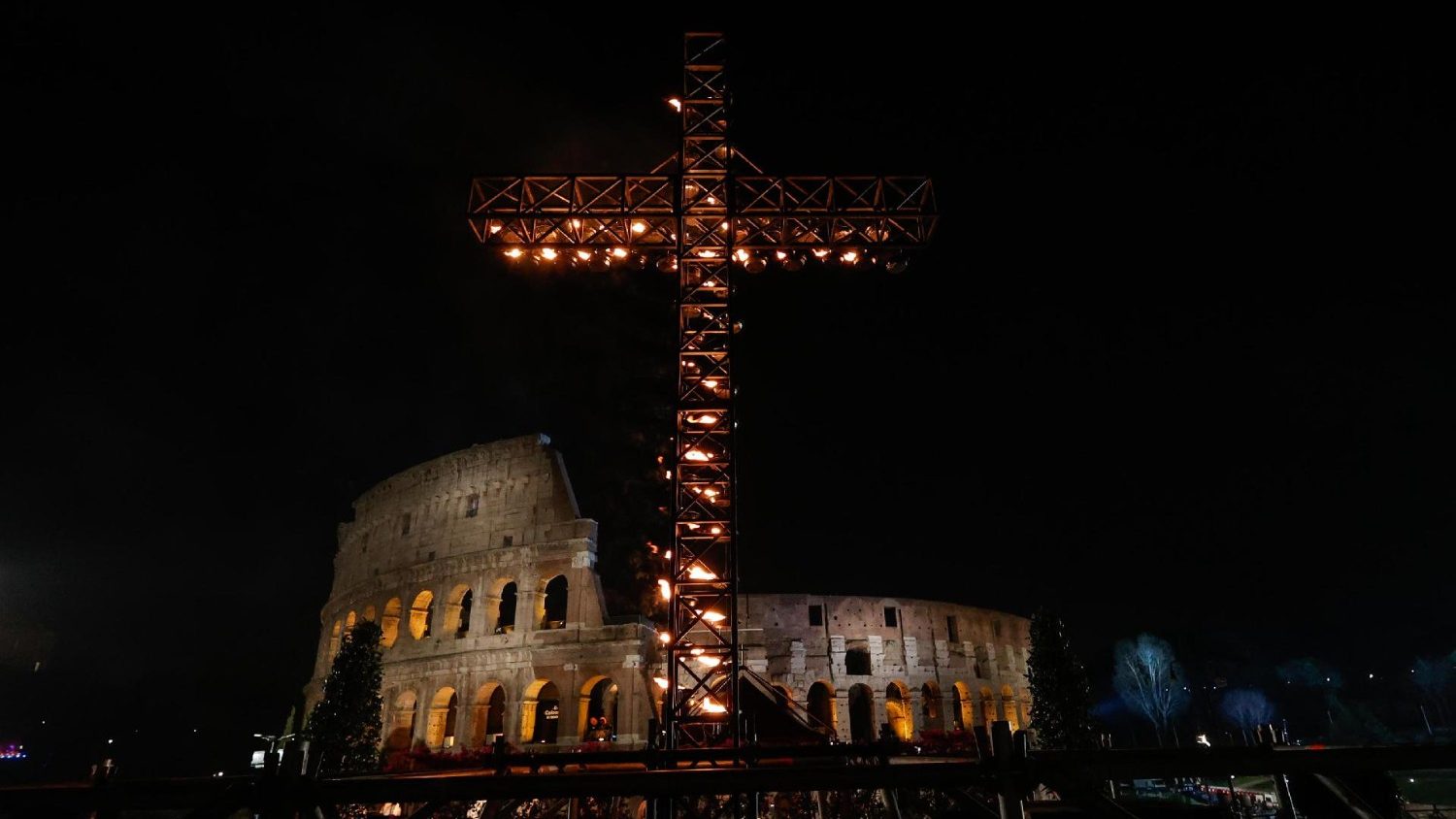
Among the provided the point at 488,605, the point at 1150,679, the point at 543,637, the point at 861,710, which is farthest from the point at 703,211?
the point at 1150,679

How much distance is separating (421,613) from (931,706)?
26241 mm

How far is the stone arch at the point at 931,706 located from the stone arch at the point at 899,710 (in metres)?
0.75

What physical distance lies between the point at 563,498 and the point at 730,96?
1891cm

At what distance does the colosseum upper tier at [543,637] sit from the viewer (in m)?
27.9

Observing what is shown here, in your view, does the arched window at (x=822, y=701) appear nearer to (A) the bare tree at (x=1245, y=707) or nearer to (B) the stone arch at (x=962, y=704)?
(B) the stone arch at (x=962, y=704)

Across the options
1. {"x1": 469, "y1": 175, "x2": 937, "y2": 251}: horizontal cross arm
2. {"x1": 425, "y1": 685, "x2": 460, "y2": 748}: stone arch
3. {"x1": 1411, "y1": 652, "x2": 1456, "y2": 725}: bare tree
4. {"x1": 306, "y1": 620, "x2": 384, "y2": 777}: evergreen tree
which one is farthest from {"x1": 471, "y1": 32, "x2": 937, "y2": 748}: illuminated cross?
{"x1": 1411, "y1": 652, "x2": 1456, "y2": 725}: bare tree

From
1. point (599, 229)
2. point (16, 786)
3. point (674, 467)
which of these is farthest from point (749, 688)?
point (16, 786)

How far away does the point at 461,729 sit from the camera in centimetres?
2855

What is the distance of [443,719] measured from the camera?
3016 cm

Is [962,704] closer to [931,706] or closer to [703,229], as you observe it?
[931,706]

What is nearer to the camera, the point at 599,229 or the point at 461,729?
the point at 599,229

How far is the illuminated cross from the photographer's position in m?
15.9

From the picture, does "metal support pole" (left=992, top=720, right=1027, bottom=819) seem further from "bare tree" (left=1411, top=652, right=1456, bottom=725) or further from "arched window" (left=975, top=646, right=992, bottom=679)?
"bare tree" (left=1411, top=652, right=1456, bottom=725)

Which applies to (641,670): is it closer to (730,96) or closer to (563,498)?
(563,498)
